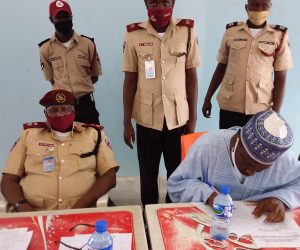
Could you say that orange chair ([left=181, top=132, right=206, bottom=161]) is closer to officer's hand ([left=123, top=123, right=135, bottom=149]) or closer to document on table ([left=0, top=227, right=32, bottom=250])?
officer's hand ([left=123, top=123, right=135, bottom=149])

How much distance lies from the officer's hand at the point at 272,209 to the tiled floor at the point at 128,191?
1538 mm

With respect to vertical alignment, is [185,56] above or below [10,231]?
above

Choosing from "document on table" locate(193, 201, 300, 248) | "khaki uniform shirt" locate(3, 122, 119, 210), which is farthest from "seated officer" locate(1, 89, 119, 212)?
"document on table" locate(193, 201, 300, 248)

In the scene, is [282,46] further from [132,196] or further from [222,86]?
[132,196]

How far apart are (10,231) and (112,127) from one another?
6.21ft

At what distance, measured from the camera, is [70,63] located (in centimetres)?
266

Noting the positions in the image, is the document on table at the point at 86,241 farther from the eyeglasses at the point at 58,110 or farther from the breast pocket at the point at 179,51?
the breast pocket at the point at 179,51

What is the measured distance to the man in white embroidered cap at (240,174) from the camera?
1434 millimetres

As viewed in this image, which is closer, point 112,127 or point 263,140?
point 263,140

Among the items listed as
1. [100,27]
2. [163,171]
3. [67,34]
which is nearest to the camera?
[67,34]

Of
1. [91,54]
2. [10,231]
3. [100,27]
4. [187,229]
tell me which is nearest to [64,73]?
[91,54]

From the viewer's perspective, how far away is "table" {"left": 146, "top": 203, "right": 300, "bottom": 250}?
130 centimetres

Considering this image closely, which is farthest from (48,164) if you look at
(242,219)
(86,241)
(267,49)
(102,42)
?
(267,49)

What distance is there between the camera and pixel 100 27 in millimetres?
2922
